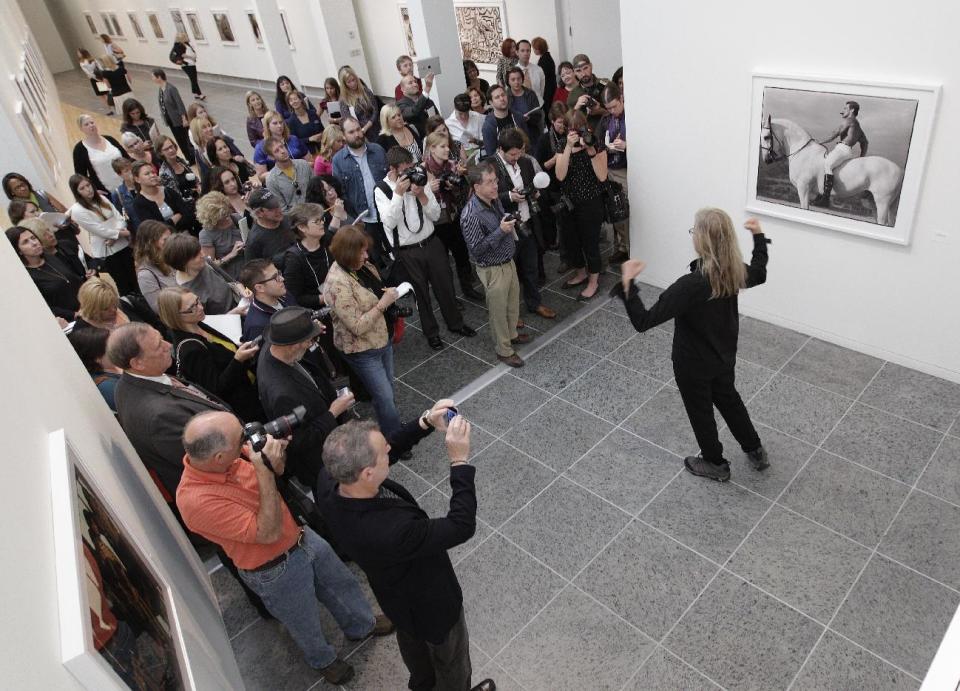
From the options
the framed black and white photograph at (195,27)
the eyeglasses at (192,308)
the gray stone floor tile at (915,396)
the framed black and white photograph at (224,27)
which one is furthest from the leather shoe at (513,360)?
the framed black and white photograph at (195,27)

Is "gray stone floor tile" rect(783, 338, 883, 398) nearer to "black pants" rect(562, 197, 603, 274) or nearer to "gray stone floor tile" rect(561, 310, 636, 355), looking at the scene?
"gray stone floor tile" rect(561, 310, 636, 355)

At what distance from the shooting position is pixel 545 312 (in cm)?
664

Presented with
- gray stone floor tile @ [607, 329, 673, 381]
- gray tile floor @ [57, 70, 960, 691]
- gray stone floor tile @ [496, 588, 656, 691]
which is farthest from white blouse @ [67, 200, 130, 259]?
gray stone floor tile @ [496, 588, 656, 691]

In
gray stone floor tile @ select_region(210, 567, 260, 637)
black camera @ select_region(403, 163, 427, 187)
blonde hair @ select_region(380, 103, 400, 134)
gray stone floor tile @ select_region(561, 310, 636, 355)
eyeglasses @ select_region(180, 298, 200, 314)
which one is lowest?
gray stone floor tile @ select_region(210, 567, 260, 637)

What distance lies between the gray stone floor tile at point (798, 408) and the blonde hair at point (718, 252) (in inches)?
61.6

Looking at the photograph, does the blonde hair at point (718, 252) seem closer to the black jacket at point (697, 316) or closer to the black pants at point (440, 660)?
the black jacket at point (697, 316)

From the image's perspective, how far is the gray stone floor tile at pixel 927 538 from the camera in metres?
3.78

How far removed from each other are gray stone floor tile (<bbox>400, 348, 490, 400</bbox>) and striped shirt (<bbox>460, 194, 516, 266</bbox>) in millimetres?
1023

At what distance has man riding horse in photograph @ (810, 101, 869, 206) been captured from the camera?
468 centimetres

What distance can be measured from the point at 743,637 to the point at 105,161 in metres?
9.20

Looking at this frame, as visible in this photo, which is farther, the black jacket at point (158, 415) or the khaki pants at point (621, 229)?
the khaki pants at point (621, 229)

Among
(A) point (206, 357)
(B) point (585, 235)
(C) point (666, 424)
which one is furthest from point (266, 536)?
(B) point (585, 235)

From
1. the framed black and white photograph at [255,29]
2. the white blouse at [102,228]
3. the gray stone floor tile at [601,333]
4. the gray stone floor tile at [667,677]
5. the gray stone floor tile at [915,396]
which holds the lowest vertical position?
the gray stone floor tile at [667,677]

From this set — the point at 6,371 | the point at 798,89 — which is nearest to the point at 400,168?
the point at 798,89
